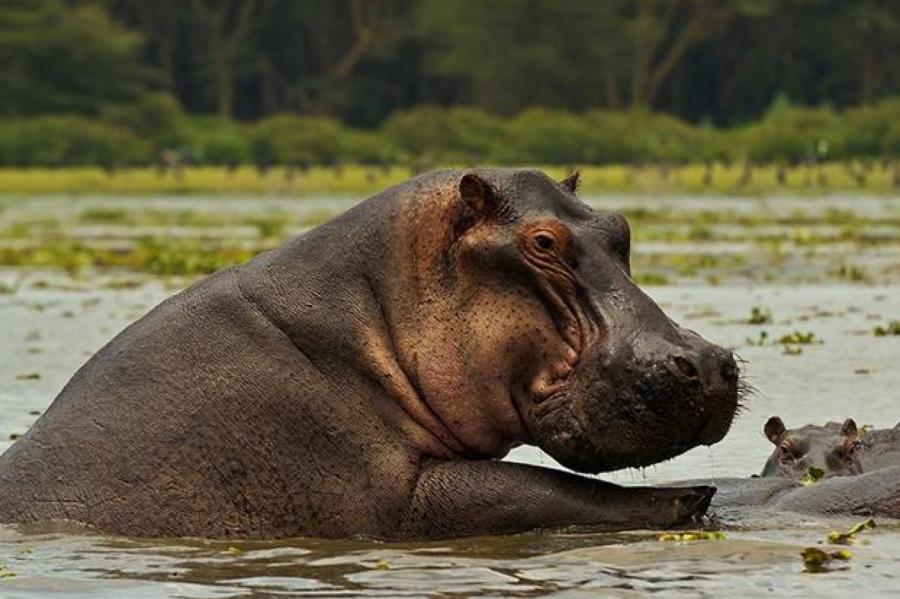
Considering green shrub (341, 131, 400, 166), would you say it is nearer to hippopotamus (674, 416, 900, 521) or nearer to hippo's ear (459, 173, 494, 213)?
hippopotamus (674, 416, 900, 521)

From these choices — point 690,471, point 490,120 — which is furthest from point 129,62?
point 690,471

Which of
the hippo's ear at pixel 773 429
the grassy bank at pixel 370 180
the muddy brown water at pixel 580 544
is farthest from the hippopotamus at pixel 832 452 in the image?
the grassy bank at pixel 370 180

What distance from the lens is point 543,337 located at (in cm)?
593

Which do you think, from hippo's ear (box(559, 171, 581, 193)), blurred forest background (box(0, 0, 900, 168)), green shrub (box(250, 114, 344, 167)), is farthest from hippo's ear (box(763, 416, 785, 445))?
green shrub (box(250, 114, 344, 167))

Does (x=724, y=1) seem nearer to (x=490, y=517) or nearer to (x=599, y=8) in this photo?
(x=599, y=8)

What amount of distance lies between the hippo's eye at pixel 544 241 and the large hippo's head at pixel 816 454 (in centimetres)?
180

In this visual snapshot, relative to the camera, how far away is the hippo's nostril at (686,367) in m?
5.72

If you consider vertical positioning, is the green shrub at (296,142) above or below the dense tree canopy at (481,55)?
below

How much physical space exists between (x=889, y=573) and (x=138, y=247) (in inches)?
763

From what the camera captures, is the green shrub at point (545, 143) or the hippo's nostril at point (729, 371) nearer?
the hippo's nostril at point (729, 371)

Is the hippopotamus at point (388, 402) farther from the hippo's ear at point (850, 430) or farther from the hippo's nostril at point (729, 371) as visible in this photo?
the hippo's ear at point (850, 430)

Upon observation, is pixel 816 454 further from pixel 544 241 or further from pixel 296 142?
pixel 296 142

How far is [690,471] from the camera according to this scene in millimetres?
7770

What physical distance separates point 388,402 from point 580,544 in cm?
62
